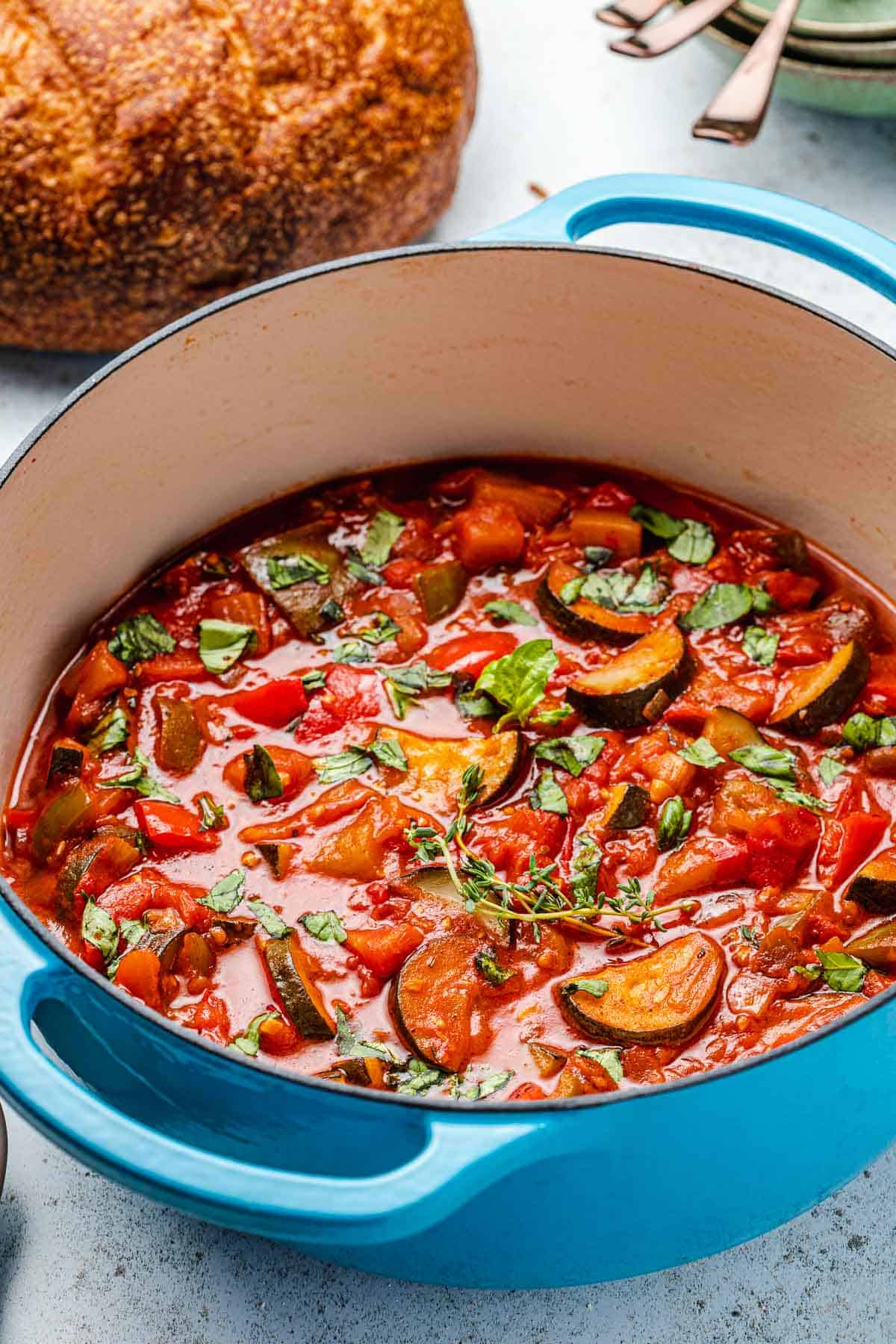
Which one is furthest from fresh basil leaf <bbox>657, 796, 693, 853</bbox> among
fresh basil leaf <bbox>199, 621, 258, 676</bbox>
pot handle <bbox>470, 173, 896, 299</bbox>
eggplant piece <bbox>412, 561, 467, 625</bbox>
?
pot handle <bbox>470, 173, 896, 299</bbox>

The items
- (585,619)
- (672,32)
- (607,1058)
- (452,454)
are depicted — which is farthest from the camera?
(672,32)

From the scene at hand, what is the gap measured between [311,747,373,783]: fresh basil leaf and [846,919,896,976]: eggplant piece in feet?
3.20

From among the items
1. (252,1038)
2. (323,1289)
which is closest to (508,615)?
(252,1038)

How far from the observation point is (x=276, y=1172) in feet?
6.06

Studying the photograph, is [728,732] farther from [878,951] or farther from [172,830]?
[172,830]

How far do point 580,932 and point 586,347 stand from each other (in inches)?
55.1

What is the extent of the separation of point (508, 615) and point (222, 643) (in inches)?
24.1

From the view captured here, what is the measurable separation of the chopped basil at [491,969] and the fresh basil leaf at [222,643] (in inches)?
34.3

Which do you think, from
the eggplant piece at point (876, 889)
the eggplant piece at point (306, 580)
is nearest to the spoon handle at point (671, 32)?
the eggplant piece at point (306, 580)

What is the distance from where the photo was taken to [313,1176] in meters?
1.86

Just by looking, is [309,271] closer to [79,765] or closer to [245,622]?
[245,622]

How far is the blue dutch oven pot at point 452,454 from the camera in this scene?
1.89 metres

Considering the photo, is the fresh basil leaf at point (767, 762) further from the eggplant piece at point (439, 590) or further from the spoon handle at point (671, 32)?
the spoon handle at point (671, 32)

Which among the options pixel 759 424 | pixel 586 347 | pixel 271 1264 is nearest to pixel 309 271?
pixel 586 347
